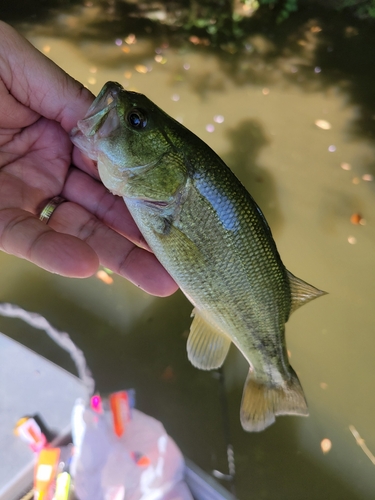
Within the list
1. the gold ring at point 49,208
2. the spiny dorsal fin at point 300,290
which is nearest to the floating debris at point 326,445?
the spiny dorsal fin at point 300,290

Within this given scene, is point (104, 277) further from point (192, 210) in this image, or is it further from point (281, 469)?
point (281, 469)

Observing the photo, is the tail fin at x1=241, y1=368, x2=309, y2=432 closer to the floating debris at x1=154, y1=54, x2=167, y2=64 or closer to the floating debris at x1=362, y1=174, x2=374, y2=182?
the floating debris at x1=362, y1=174, x2=374, y2=182

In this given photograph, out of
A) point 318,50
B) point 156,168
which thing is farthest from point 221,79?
point 156,168

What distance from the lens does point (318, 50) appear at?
128 inches

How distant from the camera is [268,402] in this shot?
1446 mm

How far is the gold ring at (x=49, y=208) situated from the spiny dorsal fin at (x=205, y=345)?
0.69m

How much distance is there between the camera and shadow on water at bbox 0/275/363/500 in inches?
80.7

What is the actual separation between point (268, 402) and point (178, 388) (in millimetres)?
896

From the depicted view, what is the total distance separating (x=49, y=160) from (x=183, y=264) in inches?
30.7

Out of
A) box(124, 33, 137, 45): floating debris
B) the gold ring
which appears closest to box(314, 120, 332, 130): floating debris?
box(124, 33, 137, 45): floating debris

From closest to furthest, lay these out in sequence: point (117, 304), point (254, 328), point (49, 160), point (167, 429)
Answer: point (254, 328), point (49, 160), point (167, 429), point (117, 304)

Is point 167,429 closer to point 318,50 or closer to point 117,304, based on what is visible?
point 117,304

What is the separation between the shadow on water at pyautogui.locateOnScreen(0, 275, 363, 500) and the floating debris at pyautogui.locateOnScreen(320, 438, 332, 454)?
9cm

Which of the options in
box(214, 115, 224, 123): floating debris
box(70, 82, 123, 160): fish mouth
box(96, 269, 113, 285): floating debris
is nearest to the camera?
box(70, 82, 123, 160): fish mouth
